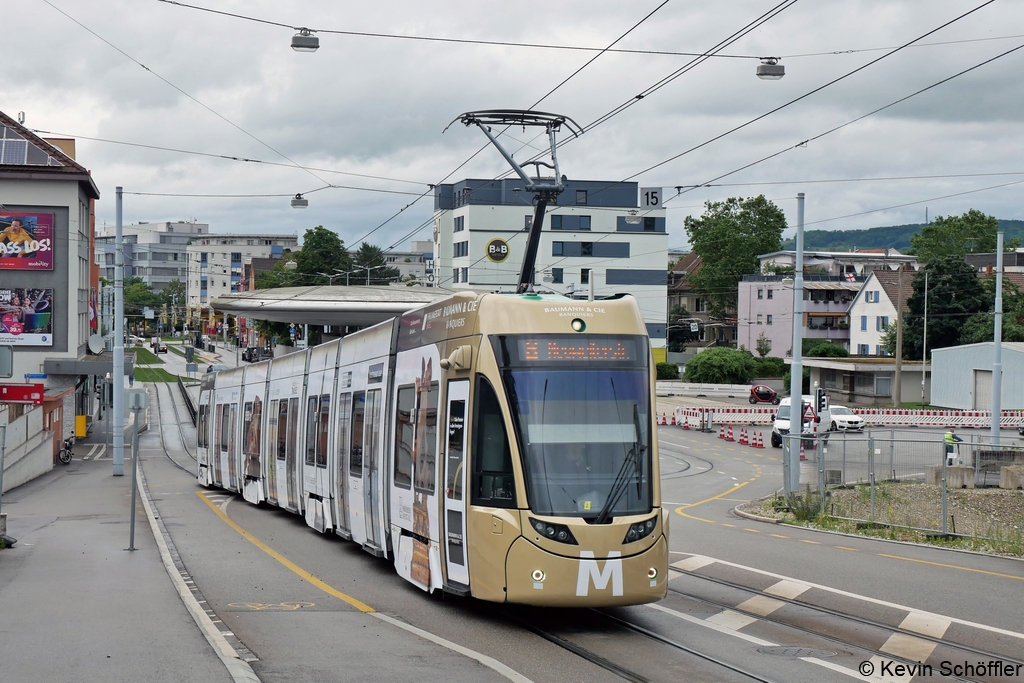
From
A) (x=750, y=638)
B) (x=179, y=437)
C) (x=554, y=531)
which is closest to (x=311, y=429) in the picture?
(x=554, y=531)

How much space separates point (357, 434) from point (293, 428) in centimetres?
517

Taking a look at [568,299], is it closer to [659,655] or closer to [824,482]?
[659,655]

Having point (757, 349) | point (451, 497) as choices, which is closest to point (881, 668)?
point (451, 497)

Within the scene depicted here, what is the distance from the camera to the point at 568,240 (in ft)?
277

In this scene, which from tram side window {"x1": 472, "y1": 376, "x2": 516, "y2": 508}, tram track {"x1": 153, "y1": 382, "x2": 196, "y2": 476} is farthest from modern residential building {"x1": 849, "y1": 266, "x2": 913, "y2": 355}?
tram side window {"x1": 472, "y1": 376, "x2": 516, "y2": 508}

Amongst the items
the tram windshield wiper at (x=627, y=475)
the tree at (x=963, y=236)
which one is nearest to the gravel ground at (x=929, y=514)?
the tram windshield wiper at (x=627, y=475)

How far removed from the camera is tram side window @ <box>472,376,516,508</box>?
1052 centimetres

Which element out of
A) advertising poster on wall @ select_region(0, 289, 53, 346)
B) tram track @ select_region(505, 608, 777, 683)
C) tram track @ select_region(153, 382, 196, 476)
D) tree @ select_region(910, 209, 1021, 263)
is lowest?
tram track @ select_region(153, 382, 196, 476)

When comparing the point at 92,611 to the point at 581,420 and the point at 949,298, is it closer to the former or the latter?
the point at 581,420

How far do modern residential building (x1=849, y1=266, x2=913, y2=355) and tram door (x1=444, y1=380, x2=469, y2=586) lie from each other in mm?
74949

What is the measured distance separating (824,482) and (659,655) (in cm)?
1450

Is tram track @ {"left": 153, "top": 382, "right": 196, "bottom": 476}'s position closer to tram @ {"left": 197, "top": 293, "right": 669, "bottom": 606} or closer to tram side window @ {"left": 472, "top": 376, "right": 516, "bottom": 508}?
tram @ {"left": 197, "top": 293, "right": 669, "bottom": 606}

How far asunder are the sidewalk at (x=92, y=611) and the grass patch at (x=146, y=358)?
292ft

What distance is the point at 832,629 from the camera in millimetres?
10961
